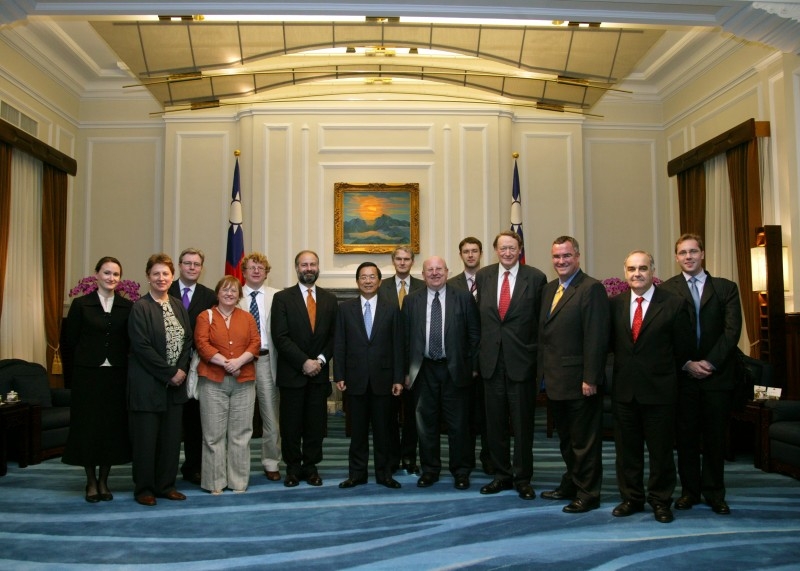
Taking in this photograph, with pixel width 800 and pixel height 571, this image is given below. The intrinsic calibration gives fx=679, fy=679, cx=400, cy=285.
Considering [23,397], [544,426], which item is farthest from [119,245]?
Answer: [544,426]

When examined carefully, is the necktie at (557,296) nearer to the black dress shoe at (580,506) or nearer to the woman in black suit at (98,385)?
the black dress shoe at (580,506)

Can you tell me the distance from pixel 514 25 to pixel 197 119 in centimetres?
499

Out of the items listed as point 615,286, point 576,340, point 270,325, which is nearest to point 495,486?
point 576,340

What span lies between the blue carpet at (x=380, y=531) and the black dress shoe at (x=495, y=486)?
6cm

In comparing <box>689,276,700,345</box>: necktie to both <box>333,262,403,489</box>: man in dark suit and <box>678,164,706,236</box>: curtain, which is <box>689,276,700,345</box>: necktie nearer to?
<box>333,262,403,489</box>: man in dark suit

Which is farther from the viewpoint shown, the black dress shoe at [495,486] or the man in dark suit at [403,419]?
the man in dark suit at [403,419]

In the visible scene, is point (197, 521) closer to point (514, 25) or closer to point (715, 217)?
point (514, 25)

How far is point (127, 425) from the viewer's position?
4180 millimetres

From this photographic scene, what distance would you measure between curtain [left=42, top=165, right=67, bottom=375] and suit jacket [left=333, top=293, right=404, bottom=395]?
15.3ft

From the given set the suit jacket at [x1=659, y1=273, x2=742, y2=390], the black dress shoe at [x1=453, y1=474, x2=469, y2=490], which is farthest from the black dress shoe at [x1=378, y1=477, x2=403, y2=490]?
the suit jacket at [x1=659, y1=273, x2=742, y2=390]

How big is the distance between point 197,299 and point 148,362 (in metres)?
0.70

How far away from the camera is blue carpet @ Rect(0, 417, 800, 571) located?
3.06 meters

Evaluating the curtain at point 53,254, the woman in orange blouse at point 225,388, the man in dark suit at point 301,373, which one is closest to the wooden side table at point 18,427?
the woman in orange blouse at point 225,388

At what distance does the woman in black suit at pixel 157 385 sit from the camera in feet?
13.3
